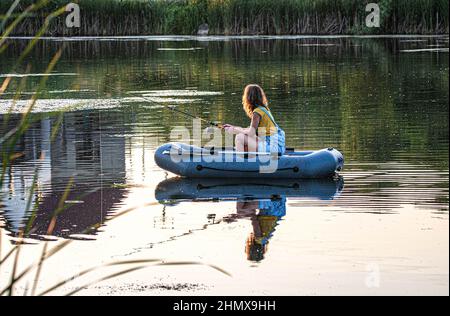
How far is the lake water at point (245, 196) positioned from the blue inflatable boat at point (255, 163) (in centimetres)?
13

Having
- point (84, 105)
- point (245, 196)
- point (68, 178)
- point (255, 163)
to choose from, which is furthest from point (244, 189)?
point (84, 105)

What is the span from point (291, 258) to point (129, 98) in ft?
47.5

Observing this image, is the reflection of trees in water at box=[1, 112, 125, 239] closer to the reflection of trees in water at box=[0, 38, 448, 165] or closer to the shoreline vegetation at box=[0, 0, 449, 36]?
the reflection of trees in water at box=[0, 38, 448, 165]

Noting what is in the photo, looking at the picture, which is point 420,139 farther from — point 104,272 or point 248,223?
point 104,272

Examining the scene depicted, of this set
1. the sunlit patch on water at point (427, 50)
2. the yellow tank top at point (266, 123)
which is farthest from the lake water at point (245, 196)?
the sunlit patch on water at point (427, 50)

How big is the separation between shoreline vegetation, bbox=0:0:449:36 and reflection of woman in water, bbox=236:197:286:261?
29.0m

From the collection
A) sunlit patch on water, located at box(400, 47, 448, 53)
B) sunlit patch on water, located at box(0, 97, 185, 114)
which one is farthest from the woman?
sunlit patch on water, located at box(400, 47, 448, 53)

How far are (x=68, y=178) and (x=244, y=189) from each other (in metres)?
2.00

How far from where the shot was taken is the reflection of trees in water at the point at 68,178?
10.8 metres

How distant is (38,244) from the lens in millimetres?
9703
